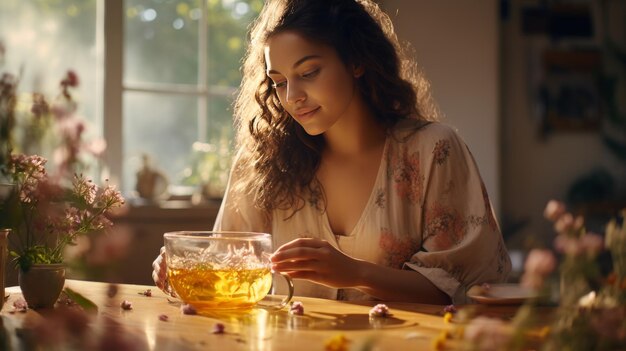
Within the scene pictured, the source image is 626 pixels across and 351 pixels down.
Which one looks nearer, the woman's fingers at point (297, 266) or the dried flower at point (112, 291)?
the dried flower at point (112, 291)

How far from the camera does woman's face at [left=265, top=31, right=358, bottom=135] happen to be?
190 centimetres

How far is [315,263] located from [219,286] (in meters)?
0.20

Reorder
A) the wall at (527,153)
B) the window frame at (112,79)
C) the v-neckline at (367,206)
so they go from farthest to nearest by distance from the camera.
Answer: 1. the wall at (527,153)
2. the window frame at (112,79)
3. the v-neckline at (367,206)

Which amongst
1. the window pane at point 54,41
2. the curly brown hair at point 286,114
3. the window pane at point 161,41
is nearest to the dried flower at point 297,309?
the curly brown hair at point 286,114

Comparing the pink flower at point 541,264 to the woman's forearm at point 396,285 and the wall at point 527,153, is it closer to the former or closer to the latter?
the woman's forearm at point 396,285

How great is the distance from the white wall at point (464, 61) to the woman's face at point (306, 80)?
247cm

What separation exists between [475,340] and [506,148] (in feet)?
15.5

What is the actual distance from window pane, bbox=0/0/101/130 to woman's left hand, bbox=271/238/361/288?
2.15 metres

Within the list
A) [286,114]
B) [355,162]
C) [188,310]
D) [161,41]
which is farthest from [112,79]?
[188,310]

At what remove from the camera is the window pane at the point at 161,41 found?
374 centimetres

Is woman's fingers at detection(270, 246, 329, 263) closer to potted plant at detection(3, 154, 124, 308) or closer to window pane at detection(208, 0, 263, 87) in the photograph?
potted plant at detection(3, 154, 124, 308)

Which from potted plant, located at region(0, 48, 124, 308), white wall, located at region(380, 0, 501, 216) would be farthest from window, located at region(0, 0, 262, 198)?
potted plant, located at region(0, 48, 124, 308)

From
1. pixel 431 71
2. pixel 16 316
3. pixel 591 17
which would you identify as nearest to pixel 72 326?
pixel 16 316

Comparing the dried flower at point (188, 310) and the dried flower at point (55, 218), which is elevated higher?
the dried flower at point (55, 218)
